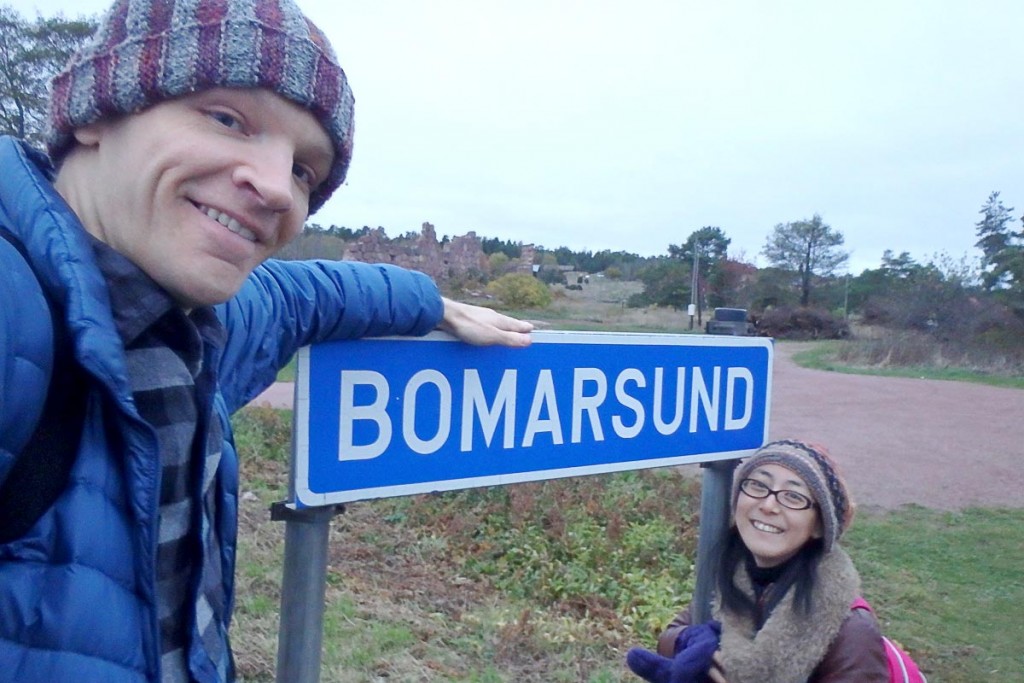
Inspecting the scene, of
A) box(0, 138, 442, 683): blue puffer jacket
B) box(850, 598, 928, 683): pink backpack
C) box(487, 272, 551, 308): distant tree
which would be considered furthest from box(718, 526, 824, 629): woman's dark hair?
box(487, 272, 551, 308): distant tree

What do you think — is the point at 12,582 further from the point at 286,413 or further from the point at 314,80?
the point at 286,413

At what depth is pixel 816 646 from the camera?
1.91m

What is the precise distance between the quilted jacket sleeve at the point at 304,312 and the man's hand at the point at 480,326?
4 centimetres

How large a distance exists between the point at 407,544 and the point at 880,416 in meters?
10.3

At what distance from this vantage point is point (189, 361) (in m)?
1.16

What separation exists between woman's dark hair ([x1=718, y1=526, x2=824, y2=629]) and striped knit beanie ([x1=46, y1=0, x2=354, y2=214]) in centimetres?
154

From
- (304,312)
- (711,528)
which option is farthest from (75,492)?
(711,528)

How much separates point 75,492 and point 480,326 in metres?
0.88

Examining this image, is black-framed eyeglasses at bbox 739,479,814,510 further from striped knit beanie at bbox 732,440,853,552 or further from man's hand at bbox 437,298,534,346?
man's hand at bbox 437,298,534,346

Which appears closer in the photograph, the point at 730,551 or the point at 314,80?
the point at 314,80

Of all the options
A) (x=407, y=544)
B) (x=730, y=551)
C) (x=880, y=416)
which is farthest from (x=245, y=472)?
(x=880, y=416)

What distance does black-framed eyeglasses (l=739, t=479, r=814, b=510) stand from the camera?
2.09 m

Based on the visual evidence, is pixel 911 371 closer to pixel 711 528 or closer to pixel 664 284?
pixel 664 284

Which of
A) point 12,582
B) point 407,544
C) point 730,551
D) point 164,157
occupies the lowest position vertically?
point 407,544
